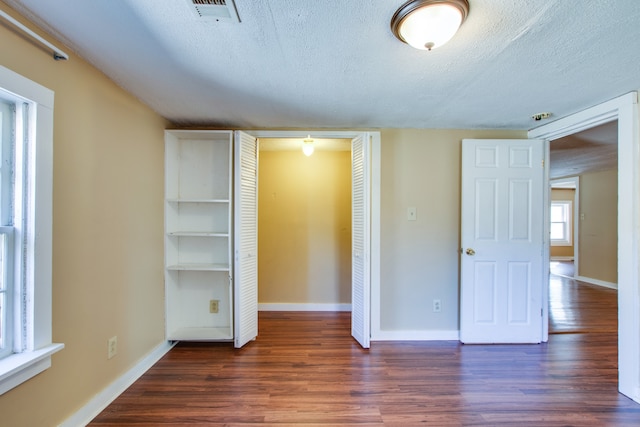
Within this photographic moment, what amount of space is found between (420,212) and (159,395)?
2.58 metres

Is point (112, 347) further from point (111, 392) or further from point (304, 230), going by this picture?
point (304, 230)

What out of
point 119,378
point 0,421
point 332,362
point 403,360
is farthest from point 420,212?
point 0,421

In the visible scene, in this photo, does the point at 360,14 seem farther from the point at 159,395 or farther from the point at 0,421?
the point at 159,395

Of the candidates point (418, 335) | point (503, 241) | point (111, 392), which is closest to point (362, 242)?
point (418, 335)

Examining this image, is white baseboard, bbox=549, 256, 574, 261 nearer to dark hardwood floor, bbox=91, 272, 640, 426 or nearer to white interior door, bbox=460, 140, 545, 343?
dark hardwood floor, bbox=91, 272, 640, 426

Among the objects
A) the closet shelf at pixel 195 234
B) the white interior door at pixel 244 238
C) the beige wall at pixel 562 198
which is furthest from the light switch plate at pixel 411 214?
the beige wall at pixel 562 198

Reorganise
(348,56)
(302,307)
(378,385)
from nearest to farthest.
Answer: (348,56)
(378,385)
(302,307)

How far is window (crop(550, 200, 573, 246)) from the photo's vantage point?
8248 mm

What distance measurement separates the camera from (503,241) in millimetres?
2707

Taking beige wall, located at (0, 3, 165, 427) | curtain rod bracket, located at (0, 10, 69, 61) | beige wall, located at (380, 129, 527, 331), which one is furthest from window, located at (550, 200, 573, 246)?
curtain rod bracket, located at (0, 10, 69, 61)

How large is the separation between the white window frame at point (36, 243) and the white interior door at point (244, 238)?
1313 millimetres

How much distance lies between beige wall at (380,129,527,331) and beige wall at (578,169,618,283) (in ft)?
14.5

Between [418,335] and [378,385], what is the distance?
92 cm

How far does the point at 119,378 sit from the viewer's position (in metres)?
1.94
